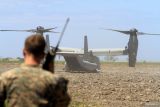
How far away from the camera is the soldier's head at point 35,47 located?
574cm

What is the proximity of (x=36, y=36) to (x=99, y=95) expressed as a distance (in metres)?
18.5

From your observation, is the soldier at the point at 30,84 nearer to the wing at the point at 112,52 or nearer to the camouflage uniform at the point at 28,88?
the camouflage uniform at the point at 28,88

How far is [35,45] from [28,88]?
45 centimetres

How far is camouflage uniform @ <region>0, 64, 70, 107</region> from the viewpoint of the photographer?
5.78 metres

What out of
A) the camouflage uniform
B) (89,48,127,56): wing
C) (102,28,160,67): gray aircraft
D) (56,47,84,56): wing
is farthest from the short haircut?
(89,48,127,56): wing

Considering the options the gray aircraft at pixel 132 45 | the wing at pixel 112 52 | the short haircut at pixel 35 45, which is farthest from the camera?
the wing at pixel 112 52

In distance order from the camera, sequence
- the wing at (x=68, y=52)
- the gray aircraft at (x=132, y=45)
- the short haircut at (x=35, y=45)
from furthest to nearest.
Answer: the gray aircraft at (x=132, y=45)
the wing at (x=68, y=52)
the short haircut at (x=35, y=45)

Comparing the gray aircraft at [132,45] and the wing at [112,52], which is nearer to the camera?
the gray aircraft at [132,45]

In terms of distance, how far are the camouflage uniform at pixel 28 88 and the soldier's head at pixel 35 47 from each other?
157mm

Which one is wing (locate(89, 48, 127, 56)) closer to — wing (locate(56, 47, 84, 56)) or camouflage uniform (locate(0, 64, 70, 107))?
wing (locate(56, 47, 84, 56))

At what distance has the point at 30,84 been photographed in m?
5.79

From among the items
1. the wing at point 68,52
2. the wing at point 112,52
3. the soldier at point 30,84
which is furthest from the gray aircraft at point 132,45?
the soldier at point 30,84

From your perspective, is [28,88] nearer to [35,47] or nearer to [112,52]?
[35,47]

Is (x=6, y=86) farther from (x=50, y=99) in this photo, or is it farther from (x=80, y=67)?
(x=80, y=67)
